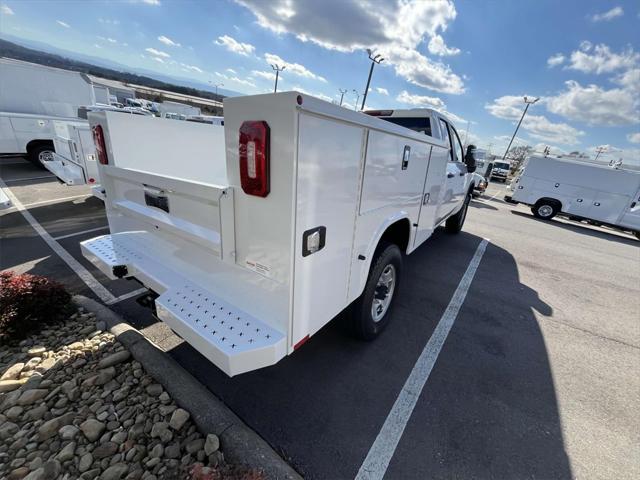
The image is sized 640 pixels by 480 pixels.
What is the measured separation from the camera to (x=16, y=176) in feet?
27.4

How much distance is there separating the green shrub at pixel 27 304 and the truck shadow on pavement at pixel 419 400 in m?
1.17

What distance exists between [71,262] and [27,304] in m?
1.71

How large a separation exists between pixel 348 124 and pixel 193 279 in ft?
4.86

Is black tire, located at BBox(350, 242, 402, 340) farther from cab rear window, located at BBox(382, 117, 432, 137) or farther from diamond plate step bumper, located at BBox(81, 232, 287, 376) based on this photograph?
cab rear window, located at BBox(382, 117, 432, 137)

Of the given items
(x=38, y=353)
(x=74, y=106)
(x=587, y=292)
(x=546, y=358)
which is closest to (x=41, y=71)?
(x=74, y=106)

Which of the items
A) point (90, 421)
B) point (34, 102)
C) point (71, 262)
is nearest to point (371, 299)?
point (90, 421)

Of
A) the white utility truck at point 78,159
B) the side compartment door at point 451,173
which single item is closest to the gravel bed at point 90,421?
the white utility truck at point 78,159

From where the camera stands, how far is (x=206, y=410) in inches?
75.6

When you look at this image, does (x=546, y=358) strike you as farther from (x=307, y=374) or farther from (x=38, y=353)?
(x=38, y=353)

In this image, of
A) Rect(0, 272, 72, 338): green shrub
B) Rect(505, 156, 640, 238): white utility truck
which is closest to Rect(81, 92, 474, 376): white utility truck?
Rect(0, 272, 72, 338): green shrub

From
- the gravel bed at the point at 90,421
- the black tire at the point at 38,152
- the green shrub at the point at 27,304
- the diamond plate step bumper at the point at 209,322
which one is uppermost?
the black tire at the point at 38,152

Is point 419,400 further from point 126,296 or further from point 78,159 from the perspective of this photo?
point 78,159

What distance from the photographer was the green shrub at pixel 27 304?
7.86ft

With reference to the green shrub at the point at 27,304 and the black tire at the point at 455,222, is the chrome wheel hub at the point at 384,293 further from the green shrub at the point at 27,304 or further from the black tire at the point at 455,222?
the black tire at the point at 455,222
